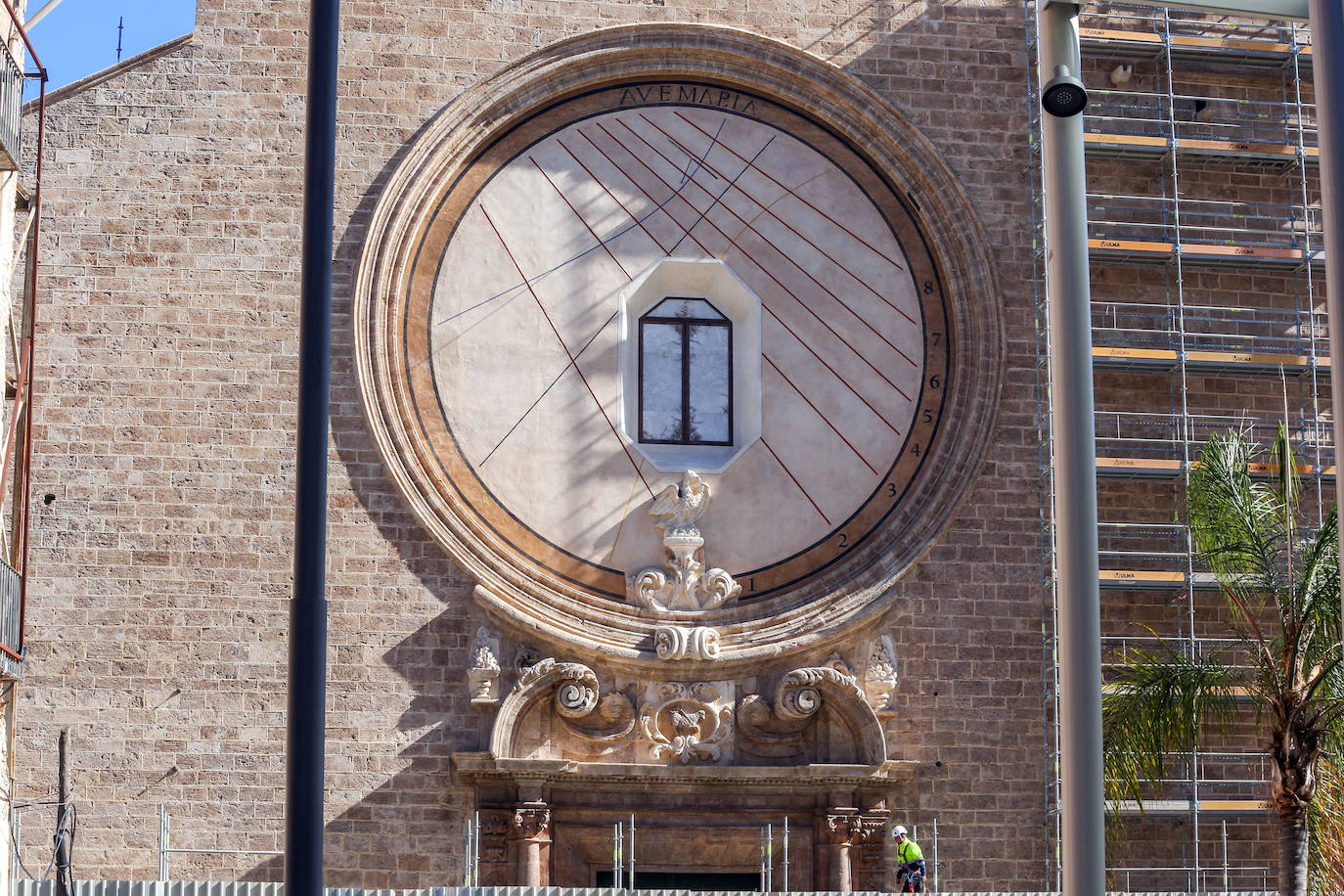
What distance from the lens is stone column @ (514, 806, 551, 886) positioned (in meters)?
16.5

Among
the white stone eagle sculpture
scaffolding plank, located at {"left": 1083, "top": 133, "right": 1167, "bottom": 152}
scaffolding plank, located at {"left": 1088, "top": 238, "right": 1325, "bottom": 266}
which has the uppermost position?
scaffolding plank, located at {"left": 1083, "top": 133, "right": 1167, "bottom": 152}

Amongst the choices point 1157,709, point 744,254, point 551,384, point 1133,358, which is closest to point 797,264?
point 744,254

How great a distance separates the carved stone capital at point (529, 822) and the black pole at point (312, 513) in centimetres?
868

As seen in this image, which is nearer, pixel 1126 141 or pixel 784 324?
pixel 784 324

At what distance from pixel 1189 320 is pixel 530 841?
7584 millimetres

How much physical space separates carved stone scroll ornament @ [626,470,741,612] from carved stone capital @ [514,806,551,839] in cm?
194

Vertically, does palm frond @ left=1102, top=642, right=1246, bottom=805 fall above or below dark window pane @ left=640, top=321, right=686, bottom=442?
below

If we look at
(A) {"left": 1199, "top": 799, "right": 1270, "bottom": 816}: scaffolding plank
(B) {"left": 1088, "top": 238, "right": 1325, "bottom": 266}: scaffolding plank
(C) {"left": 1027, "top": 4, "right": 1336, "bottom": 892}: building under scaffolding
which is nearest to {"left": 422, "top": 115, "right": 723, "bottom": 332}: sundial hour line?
(C) {"left": 1027, "top": 4, "right": 1336, "bottom": 892}: building under scaffolding

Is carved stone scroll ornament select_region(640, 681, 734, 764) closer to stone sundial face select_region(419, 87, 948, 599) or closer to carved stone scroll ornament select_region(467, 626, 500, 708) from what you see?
stone sundial face select_region(419, 87, 948, 599)

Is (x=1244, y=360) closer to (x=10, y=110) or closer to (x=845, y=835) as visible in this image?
(x=845, y=835)

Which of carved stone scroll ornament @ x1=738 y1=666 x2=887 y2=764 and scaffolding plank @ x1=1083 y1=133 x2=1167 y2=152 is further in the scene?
scaffolding plank @ x1=1083 y1=133 x2=1167 y2=152

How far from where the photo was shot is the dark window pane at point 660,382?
18.0m

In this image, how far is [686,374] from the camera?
59.7 feet

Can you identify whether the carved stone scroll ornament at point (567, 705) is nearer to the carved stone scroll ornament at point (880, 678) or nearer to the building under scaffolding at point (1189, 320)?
the carved stone scroll ornament at point (880, 678)
